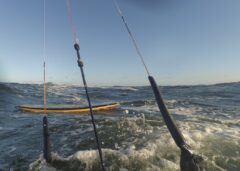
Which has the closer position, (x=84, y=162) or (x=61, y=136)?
(x=84, y=162)

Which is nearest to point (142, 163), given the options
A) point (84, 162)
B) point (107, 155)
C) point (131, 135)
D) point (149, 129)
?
point (107, 155)

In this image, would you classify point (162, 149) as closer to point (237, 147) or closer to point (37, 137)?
point (237, 147)

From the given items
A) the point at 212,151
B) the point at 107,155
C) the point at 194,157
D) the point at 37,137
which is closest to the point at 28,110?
the point at 37,137

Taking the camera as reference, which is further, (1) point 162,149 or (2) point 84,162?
(1) point 162,149

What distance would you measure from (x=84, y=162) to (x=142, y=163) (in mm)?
1926

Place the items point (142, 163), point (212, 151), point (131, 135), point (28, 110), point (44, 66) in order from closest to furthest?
point (44, 66)
point (142, 163)
point (212, 151)
point (131, 135)
point (28, 110)

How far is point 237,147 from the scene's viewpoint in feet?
33.0

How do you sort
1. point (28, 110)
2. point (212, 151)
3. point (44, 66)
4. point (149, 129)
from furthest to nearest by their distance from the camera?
point (28, 110), point (149, 129), point (212, 151), point (44, 66)

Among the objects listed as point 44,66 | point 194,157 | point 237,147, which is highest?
point 44,66

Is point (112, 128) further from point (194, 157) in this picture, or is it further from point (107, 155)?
point (194, 157)

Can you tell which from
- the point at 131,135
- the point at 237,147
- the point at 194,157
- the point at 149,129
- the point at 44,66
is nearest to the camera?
the point at 194,157

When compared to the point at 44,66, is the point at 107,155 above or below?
below

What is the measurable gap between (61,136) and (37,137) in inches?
49.7

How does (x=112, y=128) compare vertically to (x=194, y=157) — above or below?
below
